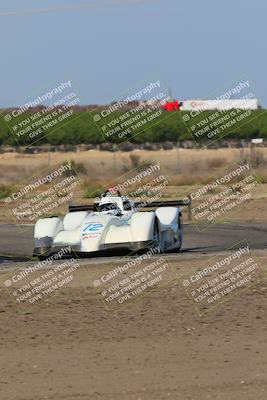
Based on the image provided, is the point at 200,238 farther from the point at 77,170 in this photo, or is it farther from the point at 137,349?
the point at 77,170

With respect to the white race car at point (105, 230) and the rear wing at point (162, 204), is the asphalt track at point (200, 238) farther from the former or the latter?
the rear wing at point (162, 204)

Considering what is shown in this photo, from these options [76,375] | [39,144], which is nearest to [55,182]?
[39,144]

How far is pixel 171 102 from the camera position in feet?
275

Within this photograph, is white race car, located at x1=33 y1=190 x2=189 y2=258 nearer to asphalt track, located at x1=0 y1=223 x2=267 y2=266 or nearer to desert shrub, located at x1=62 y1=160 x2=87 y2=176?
asphalt track, located at x1=0 y1=223 x2=267 y2=266

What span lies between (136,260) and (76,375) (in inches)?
344

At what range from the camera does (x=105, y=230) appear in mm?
20531

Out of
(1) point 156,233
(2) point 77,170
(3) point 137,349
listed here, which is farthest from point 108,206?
(2) point 77,170

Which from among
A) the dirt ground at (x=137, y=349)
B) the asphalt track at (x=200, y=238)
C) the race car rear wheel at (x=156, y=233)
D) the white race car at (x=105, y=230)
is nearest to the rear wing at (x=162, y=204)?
the white race car at (x=105, y=230)

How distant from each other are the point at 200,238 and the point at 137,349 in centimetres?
1646

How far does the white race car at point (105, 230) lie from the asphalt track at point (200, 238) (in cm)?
52

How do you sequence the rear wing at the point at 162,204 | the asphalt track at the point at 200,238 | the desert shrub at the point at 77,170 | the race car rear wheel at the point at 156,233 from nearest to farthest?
the race car rear wheel at the point at 156,233 < the rear wing at the point at 162,204 < the asphalt track at the point at 200,238 < the desert shrub at the point at 77,170

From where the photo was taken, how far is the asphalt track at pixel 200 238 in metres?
24.2

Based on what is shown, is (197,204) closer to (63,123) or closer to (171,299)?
(171,299)

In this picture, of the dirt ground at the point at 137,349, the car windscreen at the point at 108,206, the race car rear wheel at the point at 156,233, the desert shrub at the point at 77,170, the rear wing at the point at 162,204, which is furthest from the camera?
the desert shrub at the point at 77,170
